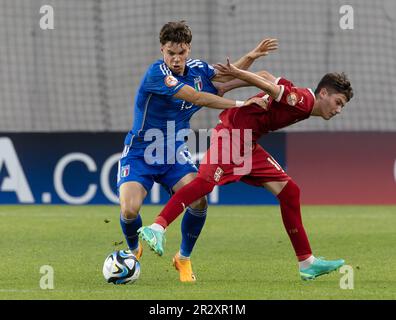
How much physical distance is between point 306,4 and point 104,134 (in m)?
3.82

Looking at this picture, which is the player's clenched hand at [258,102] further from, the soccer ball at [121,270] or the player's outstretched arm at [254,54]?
the soccer ball at [121,270]

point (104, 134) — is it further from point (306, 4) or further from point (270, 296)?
point (270, 296)

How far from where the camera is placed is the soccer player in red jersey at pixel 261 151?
748 centimetres

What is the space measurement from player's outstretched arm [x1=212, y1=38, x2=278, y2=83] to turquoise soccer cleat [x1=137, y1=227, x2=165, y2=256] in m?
1.39

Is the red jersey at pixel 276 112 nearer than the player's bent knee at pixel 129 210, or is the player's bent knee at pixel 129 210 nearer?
the red jersey at pixel 276 112

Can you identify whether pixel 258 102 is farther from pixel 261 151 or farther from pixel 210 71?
pixel 210 71

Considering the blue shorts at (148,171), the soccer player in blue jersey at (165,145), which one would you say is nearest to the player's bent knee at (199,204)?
the soccer player in blue jersey at (165,145)

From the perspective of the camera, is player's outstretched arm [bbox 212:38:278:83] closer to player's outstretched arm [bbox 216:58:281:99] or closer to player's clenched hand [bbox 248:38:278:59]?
player's clenched hand [bbox 248:38:278:59]

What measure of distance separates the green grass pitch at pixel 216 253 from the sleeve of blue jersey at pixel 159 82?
1324mm

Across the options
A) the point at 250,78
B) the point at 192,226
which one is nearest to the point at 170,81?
the point at 250,78

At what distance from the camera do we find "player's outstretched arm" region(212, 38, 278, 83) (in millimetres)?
7891

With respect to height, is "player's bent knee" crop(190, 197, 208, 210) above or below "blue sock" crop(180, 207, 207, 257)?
above

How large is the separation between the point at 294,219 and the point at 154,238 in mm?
1175

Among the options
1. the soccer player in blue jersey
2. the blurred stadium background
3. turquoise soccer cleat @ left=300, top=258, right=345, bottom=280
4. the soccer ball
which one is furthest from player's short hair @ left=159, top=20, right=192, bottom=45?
the blurred stadium background
